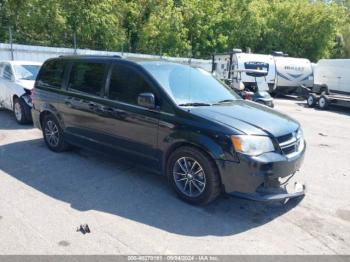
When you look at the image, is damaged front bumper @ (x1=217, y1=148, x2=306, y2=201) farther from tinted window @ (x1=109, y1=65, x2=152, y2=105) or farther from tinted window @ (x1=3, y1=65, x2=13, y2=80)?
tinted window @ (x1=3, y1=65, x2=13, y2=80)

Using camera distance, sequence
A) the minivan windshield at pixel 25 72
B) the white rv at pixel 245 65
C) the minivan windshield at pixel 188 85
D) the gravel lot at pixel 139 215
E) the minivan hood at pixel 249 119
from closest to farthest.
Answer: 1. the gravel lot at pixel 139 215
2. the minivan hood at pixel 249 119
3. the minivan windshield at pixel 188 85
4. the minivan windshield at pixel 25 72
5. the white rv at pixel 245 65

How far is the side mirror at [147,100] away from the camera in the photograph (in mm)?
4510

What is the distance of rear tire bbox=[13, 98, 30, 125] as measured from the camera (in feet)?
27.7

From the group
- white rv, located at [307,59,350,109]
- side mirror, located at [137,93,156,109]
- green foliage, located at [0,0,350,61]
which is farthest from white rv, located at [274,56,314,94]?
side mirror, located at [137,93,156,109]

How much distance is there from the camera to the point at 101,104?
529cm

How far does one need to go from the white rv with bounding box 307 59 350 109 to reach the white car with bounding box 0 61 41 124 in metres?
12.0

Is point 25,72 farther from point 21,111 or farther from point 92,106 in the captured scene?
point 92,106

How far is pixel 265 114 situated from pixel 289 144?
577mm

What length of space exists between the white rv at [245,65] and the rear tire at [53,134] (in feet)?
38.9

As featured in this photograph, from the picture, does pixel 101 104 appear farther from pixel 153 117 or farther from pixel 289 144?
pixel 289 144

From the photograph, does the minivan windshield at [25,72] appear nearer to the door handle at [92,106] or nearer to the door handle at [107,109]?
the door handle at [92,106]

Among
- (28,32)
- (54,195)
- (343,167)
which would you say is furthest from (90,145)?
(28,32)

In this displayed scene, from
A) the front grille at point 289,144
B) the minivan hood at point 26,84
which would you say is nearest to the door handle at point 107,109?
the front grille at point 289,144

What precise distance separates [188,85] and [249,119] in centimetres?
109
